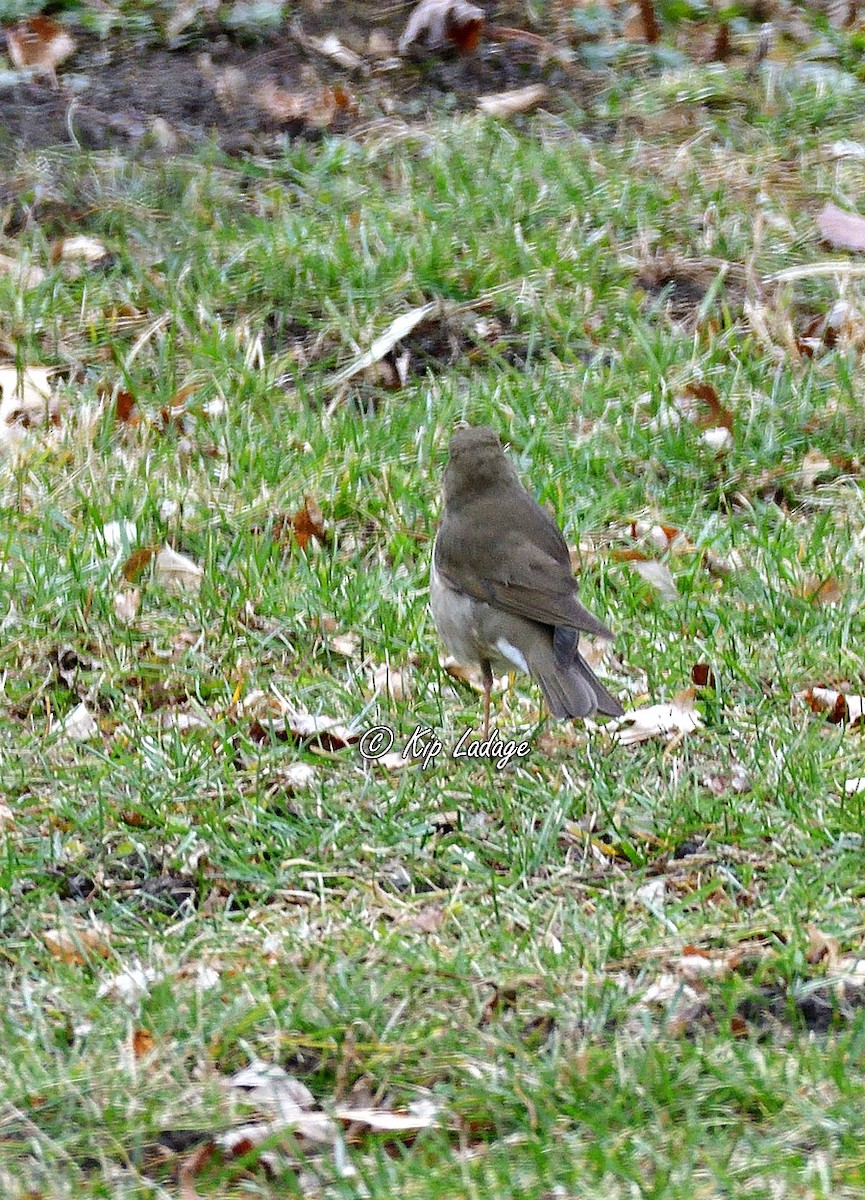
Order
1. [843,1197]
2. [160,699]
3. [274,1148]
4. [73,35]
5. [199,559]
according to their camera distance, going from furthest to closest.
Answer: [73,35], [199,559], [160,699], [274,1148], [843,1197]

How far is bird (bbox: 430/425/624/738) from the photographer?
4.52 meters

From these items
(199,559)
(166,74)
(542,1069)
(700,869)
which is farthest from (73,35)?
(542,1069)

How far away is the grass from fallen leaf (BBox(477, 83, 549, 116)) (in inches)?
6.8

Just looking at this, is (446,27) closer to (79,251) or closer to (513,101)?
(513,101)

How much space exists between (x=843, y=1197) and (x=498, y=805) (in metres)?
1.62

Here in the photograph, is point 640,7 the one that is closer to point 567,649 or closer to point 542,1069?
point 567,649

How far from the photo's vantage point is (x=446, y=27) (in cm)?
893

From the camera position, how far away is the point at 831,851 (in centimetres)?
419

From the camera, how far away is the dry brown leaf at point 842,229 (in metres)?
7.49

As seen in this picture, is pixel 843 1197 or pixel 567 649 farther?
pixel 567 649

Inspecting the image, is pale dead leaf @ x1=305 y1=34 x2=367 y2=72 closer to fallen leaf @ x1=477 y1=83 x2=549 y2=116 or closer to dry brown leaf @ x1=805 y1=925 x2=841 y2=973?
fallen leaf @ x1=477 y1=83 x2=549 y2=116

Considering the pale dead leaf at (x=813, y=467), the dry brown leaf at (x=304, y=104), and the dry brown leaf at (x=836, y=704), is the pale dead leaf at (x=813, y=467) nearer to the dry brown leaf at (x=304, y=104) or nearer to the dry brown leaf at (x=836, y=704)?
the dry brown leaf at (x=836, y=704)

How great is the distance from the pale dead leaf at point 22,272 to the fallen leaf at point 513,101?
2366mm

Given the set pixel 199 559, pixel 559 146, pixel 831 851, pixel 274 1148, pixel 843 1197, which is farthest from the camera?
pixel 559 146
